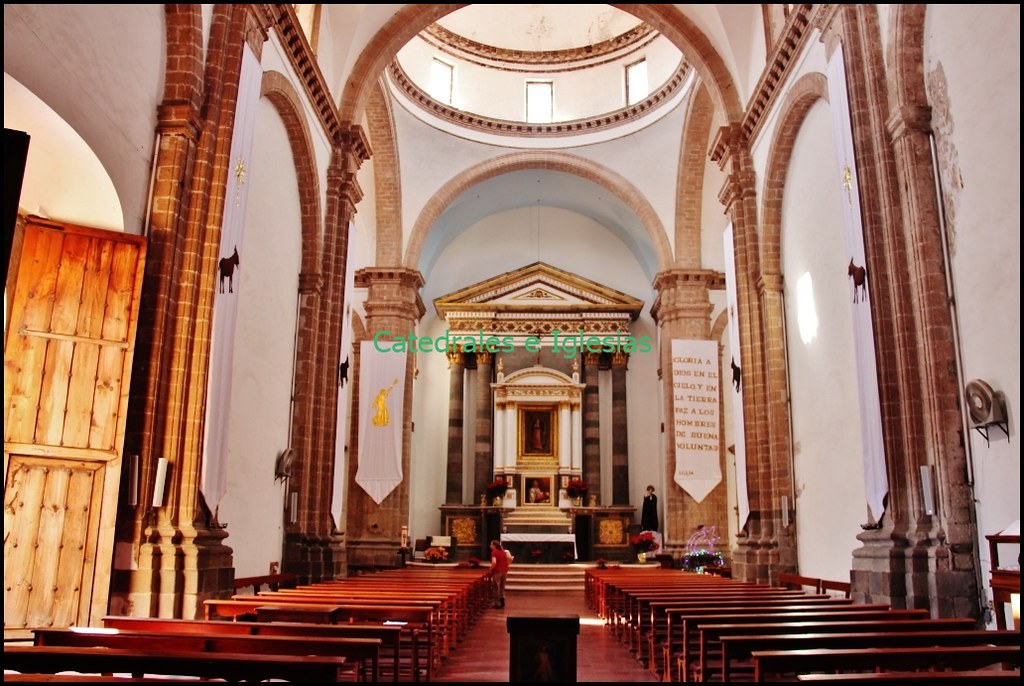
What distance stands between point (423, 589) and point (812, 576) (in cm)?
565

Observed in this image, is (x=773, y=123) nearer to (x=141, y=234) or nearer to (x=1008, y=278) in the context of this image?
(x=1008, y=278)

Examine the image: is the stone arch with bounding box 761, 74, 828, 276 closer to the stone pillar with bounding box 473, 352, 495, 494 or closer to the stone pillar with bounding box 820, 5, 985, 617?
the stone pillar with bounding box 820, 5, 985, 617

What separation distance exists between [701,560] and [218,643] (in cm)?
1319

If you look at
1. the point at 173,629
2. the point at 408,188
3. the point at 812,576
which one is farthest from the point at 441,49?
the point at 173,629

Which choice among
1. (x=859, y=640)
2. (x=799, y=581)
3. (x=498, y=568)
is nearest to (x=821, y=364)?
(x=799, y=581)

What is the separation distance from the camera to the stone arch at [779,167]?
11469 millimetres

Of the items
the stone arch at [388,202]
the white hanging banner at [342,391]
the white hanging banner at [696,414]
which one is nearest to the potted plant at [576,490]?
the stone arch at [388,202]

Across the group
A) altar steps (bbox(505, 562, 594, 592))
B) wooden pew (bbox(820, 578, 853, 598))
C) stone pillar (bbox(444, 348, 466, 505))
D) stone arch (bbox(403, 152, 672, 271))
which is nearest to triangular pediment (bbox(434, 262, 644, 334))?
stone pillar (bbox(444, 348, 466, 505))

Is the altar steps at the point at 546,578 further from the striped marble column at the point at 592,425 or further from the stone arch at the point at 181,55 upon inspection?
the stone arch at the point at 181,55

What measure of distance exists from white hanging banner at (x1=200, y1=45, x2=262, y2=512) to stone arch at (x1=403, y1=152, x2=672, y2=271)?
425 inches

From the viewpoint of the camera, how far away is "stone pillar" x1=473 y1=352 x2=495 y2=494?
23.5 meters

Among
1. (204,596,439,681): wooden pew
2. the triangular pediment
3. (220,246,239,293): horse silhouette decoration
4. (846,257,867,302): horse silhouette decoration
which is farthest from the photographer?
the triangular pediment

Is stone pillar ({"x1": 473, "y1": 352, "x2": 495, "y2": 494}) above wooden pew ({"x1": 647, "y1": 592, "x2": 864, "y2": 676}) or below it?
above

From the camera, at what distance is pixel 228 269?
8.94 metres
